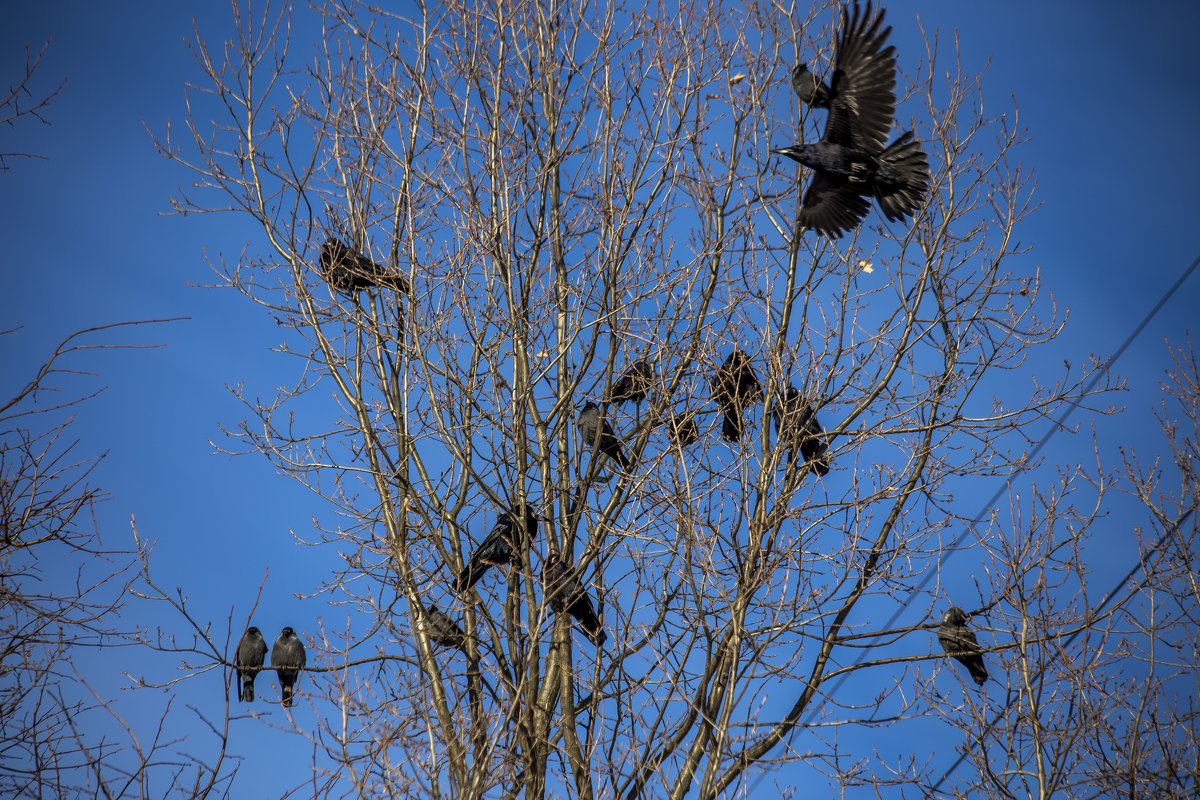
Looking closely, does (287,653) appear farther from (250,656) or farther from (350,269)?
(350,269)

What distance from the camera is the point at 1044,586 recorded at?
18.4 ft

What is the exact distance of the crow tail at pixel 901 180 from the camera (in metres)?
7.10

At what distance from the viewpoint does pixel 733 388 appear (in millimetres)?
6559

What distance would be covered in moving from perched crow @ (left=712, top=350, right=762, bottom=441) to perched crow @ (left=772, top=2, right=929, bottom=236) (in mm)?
1155

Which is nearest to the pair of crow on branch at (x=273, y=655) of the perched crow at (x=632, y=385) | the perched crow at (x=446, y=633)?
the perched crow at (x=446, y=633)

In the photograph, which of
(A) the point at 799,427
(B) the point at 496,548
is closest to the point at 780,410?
(A) the point at 799,427

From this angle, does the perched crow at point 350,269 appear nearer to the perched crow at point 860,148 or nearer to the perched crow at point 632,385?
the perched crow at point 632,385

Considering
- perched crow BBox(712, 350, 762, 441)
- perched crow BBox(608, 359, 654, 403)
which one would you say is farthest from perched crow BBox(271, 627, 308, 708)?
perched crow BBox(712, 350, 762, 441)

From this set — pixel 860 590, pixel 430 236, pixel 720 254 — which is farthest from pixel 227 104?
pixel 860 590

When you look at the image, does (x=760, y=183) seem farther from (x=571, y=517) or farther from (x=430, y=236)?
(x=571, y=517)

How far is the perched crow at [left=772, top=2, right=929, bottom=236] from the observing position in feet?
23.0

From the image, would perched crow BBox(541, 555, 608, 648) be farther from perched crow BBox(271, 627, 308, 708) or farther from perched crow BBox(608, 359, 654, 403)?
perched crow BBox(271, 627, 308, 708)

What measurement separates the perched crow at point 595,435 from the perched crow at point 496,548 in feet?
2.07

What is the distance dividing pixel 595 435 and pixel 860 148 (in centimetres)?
274
